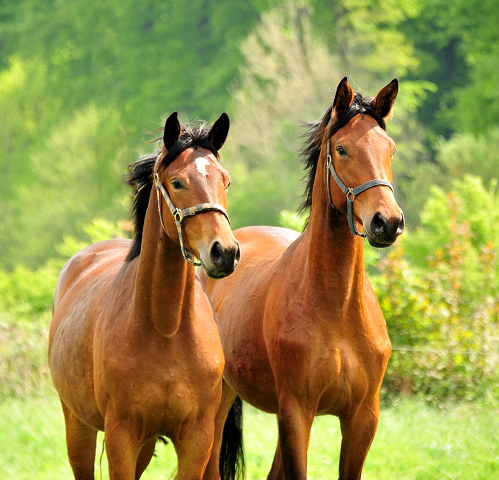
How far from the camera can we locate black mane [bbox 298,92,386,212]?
4.15 metres

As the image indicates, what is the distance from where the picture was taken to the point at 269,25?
24.6 meters

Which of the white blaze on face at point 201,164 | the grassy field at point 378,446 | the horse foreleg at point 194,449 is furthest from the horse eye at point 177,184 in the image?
the grassy field at point 378,446

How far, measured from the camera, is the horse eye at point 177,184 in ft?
11.6

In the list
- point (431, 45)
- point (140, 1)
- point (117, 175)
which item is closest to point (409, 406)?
point (117, 175)

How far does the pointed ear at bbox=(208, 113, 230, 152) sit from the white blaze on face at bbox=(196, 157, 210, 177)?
24 cm

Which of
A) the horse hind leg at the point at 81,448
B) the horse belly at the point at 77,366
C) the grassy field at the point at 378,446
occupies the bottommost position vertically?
the grassy field at the point at 378,446

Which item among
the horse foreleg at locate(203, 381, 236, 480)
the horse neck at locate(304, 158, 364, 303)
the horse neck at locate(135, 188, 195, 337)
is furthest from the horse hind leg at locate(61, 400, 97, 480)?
the horse neck at locate(304, 158, 364, 303)

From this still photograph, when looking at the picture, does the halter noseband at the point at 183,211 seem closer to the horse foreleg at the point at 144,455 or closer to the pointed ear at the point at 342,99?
the pointed ear at the point at 342,99

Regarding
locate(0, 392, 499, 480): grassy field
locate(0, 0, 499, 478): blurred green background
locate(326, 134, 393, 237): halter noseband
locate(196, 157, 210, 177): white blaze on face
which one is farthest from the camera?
locate(0, 0, 499, 478): blurred green background

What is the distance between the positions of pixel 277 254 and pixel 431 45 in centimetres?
2970

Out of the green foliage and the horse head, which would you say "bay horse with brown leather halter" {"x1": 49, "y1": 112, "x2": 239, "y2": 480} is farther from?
the green foliage

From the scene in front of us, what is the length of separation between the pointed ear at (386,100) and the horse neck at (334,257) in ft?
1.49

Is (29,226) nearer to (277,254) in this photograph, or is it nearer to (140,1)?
(140,1)

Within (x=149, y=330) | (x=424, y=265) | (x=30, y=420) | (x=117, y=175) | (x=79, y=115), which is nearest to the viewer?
(x=149, y=330)
